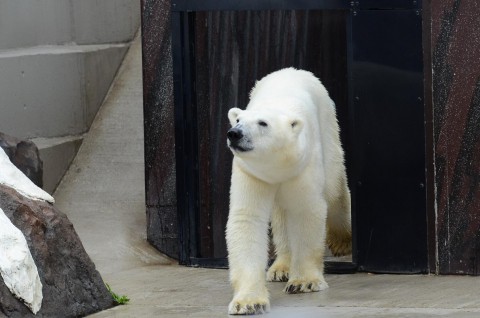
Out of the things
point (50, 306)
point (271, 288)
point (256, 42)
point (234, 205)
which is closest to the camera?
point (50, 306)

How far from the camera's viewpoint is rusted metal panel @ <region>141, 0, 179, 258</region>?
717cm

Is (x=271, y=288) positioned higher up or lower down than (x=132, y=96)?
lower down

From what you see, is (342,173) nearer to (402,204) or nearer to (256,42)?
(402,204)

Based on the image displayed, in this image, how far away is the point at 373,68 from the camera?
6434mm

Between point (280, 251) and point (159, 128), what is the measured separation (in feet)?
4.12

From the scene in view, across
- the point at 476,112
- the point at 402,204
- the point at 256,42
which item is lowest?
the point at 402,204

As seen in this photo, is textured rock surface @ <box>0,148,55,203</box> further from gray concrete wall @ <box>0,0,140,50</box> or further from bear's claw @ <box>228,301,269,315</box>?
gray concrete wall @ <box>0,0,140,50</box>

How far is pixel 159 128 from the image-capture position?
7.25 meters

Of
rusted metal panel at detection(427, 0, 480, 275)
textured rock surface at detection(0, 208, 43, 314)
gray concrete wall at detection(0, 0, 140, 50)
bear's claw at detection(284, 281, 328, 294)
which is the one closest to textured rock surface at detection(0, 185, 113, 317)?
textured rock surface at detection(0, 208, 43, 314)

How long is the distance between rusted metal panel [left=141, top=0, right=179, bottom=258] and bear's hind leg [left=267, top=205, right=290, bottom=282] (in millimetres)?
956

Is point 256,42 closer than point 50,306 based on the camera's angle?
No

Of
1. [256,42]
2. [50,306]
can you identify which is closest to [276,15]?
[256,42]

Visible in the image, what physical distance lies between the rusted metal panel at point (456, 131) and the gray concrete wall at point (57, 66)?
108 inches

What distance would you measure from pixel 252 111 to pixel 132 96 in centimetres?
326
